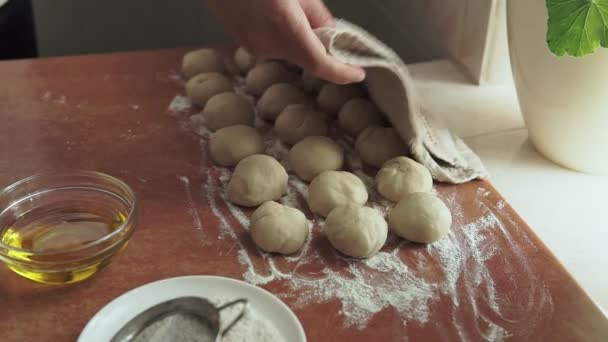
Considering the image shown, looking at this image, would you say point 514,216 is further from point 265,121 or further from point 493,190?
point 265,121

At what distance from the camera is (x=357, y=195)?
847 millimetres

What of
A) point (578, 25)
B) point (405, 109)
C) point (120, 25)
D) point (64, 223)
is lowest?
point (120, 25)

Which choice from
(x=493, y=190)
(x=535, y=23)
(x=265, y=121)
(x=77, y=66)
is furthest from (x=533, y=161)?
(x=77, y=66)

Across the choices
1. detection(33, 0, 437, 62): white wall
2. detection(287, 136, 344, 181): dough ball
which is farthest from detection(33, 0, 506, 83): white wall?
detection(287, 136, 344, 181): dough ball

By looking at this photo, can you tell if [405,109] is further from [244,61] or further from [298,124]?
[244,61]

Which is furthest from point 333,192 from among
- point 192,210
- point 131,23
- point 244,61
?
point 131,23

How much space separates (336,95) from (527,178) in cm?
33

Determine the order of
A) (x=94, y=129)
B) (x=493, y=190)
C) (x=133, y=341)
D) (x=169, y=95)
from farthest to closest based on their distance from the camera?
(x=169, y=95), (x=94, y=129), (x=493, y=190), (x=133, y=341)

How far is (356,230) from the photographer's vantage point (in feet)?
2.48

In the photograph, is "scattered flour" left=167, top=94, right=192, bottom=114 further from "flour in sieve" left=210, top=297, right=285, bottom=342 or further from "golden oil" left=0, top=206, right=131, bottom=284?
"flour in sieve" left=210, top=297, right=285, bottom=342

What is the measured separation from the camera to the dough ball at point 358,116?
1.00 meters

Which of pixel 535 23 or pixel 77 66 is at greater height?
pixel 535 23

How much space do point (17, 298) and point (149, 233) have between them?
168 mm

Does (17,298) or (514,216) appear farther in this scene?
(514,216)
